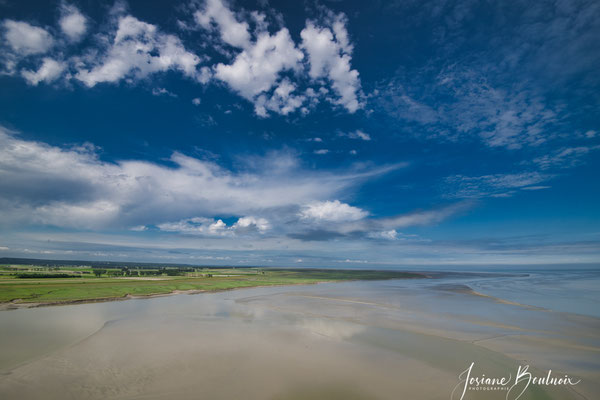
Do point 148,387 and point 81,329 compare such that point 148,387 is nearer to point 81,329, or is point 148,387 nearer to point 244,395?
point 244,395

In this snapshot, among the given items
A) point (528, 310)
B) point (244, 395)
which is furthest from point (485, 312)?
point (244, 395)

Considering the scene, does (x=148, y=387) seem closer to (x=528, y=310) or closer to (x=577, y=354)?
(x=577, y=354)

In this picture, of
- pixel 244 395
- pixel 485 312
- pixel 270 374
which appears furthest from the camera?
pixel 485 312

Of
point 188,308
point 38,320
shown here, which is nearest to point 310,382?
point 188,308

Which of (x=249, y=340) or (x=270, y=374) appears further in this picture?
(x=249, y=340)

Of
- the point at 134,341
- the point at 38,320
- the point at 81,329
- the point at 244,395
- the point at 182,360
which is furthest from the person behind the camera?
the point at 38,320

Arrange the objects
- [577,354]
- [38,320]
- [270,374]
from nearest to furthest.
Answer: [270,374]
[577,354]
[38,320]
